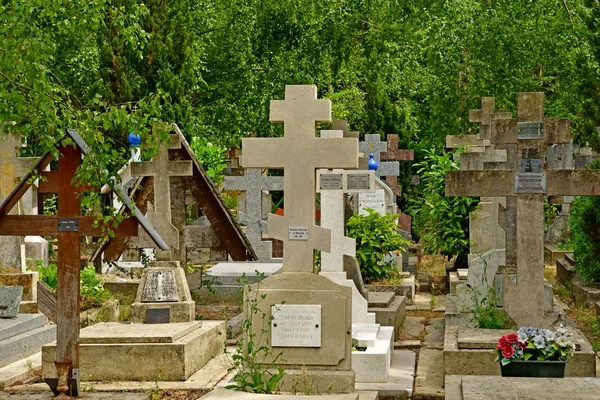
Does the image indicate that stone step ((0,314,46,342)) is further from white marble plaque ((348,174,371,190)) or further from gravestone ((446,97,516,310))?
gravestone ((446,97,516,310))

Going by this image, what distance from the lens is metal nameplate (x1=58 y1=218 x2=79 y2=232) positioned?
906cm

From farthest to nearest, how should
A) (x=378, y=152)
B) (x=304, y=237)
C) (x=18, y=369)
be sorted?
(x=378, y=152), (x=18, y=369), (x=304, y=237)

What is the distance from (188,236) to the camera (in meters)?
13.6

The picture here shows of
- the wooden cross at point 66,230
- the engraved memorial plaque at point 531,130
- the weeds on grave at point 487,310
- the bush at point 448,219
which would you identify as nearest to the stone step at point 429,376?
the weeds on grave at point 487,310

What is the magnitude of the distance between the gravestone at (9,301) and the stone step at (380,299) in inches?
154

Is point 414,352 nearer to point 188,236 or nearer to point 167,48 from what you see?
point 188,236

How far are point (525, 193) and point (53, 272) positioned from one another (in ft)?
21.9

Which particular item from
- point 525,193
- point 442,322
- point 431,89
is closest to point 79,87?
point 431,89

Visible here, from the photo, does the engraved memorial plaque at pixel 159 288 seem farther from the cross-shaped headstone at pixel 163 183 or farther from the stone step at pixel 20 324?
the stone step at pixel 20 324

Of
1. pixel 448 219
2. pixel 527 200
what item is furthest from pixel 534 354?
pixel 448 219

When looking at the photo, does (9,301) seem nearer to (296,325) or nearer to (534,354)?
(296,325)

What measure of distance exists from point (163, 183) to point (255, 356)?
12.5 feet

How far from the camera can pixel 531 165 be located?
10633mm

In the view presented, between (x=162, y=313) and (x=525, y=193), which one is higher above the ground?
(x=525, y=193)
